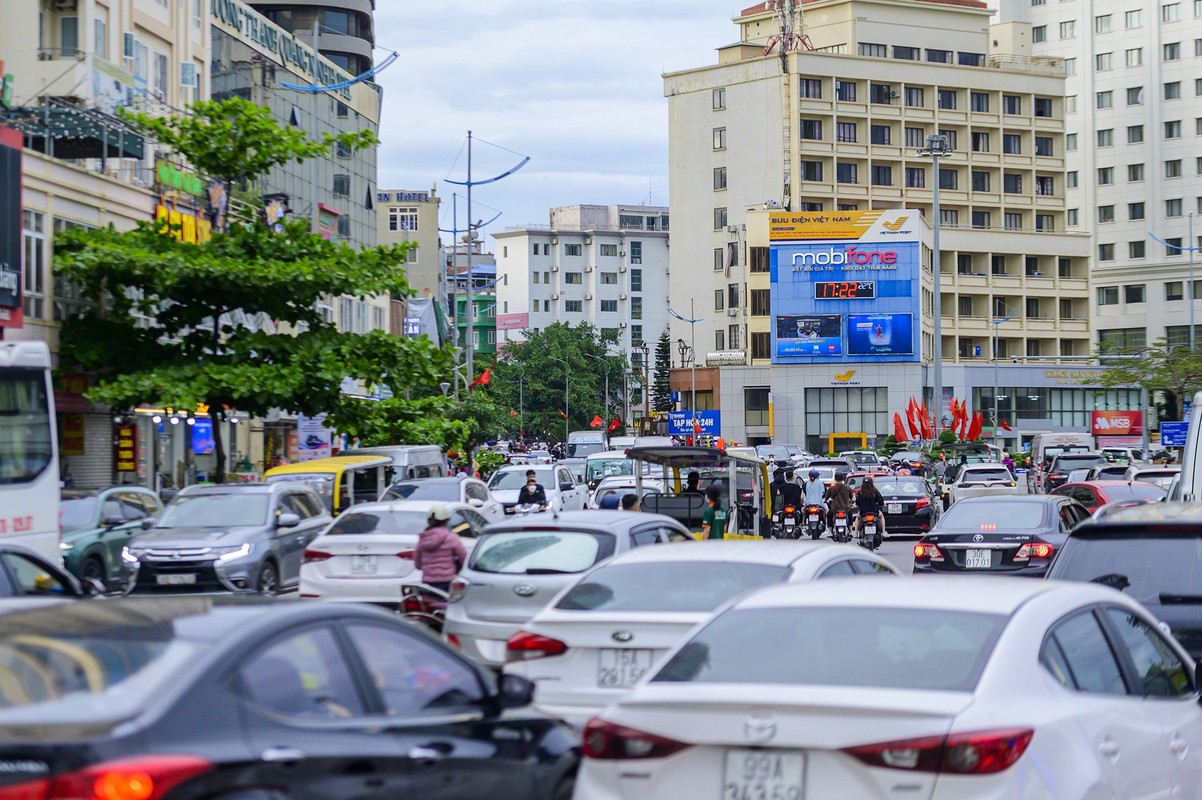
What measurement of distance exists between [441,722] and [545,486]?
29.1m

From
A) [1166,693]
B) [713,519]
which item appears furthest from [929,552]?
[1166,693]

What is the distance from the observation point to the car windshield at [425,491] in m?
27.1

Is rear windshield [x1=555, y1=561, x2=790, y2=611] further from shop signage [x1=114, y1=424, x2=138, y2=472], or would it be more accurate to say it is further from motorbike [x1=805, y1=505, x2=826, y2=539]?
shop signage [x1=114, y1=424, x2=138, y2=472]

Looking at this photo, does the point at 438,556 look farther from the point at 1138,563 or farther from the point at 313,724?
the point at 313,724

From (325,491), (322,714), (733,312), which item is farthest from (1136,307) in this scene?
(322,714)

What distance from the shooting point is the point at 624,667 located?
30.8ft

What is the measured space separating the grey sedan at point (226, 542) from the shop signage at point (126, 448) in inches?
670

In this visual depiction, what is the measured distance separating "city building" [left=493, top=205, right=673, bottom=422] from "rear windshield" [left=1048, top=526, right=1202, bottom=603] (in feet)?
474

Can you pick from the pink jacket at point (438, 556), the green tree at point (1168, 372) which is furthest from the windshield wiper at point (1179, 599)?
the green tree at point (1168, 372)

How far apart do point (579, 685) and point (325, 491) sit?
844 inches

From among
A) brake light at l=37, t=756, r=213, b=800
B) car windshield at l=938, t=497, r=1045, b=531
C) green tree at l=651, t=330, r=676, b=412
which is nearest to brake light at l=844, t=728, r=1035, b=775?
brake light at l=37, t=756, r=213, b=800

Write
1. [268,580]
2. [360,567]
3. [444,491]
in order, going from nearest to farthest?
[360,567], [268,580], [444,491]

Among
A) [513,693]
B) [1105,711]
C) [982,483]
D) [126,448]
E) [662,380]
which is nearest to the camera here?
[1105,711]

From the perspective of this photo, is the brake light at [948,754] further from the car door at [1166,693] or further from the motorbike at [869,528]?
the motorbike at [869,528]
